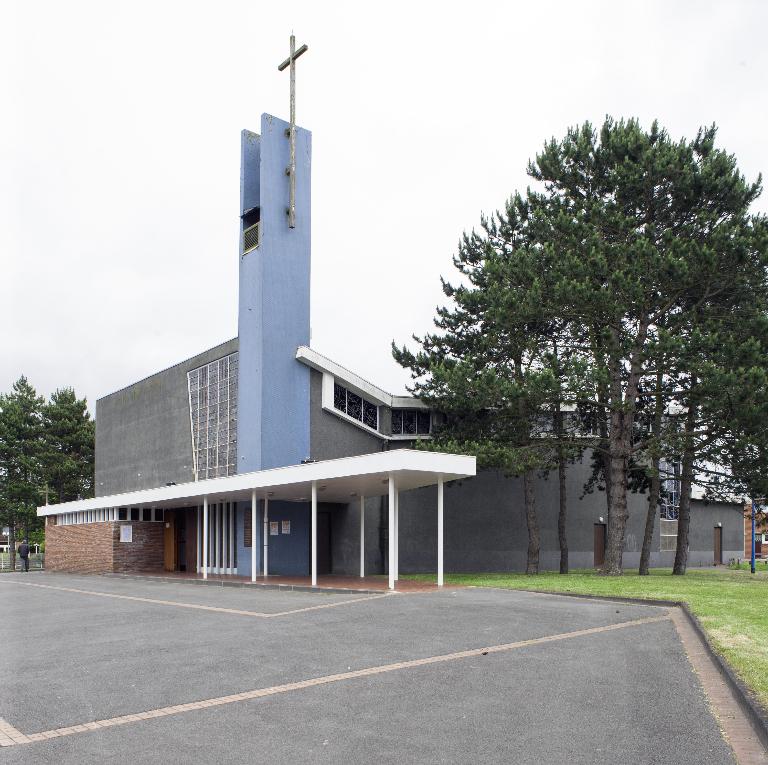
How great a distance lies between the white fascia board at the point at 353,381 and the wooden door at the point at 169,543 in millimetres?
9749

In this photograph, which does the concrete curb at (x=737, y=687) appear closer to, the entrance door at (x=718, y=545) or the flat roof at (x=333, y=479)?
the flat roof at (x=333, y=479)

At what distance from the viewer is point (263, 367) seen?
28.6 metres

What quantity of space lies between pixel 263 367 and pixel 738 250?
15.1 m

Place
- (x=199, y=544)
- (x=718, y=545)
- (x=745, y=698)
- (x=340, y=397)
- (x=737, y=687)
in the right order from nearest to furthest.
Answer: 1. (x=745, y=698)
2. (x=737, y=687)
3. (x=340, y=397)
4. (x=199, y=544)
5. (x=718, y=545)

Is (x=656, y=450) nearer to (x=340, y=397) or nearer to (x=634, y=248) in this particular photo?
(x=634, y=248)

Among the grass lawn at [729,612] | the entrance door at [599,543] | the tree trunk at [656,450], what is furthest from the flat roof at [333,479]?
the entrance door at [599,543]

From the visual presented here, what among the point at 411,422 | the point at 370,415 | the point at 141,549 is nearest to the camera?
the point at 370,415

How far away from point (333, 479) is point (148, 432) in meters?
20.1

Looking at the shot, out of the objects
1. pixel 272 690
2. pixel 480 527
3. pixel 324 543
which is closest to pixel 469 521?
pixel 480 527

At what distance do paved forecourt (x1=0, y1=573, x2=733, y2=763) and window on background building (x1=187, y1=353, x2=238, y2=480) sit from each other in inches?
660

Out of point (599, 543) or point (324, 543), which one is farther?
point (599, 543)

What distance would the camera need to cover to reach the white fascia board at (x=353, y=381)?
29.0 m

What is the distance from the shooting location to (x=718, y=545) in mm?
49906

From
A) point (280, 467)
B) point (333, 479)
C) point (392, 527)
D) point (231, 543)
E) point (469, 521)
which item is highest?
point (280, 467)
